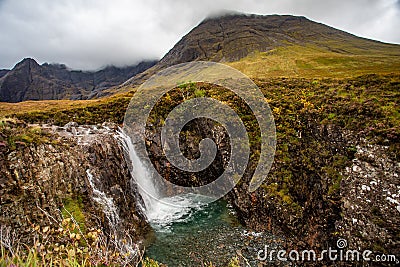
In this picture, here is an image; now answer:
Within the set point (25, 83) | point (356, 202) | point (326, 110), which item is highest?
point (25, 83)

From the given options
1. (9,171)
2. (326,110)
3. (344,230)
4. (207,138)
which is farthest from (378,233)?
A: (9,171)

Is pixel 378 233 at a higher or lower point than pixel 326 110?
lower

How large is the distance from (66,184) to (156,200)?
10.7 meters

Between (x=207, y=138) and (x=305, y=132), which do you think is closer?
(x=305, y=132)

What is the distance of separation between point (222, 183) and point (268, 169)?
5591 millimetres

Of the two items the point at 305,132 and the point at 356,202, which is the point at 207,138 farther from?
the point at 356,202

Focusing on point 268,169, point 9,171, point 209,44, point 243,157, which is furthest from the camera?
point 209,44

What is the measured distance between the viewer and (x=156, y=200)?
22.8 meters

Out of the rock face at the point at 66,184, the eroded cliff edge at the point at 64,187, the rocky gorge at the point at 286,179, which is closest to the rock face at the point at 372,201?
the rocky gorge at the point at 286,179

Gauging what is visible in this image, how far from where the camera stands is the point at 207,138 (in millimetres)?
25266

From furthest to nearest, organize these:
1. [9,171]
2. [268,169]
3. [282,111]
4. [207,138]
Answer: [207,138] < [282,111] < [268,169] < [9,171]

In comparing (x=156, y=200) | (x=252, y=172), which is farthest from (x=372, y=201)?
(x=156, y=200)

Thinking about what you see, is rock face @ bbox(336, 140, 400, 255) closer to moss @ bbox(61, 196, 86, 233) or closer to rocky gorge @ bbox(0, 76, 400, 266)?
rocky gorge @ bbox(0, 76, 400, 266)

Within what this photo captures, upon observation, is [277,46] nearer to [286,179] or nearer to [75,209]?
[286,179]
